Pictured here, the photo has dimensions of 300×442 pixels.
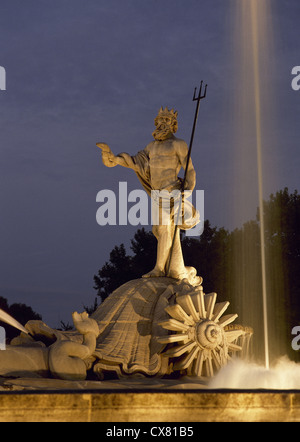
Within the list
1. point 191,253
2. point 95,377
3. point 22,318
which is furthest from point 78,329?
point 22,318

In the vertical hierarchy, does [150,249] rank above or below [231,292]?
above

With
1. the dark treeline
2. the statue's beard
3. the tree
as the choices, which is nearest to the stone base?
the statue's beard

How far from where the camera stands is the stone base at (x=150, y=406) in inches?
257

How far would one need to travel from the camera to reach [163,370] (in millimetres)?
10672

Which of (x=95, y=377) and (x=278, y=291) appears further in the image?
(x=278, y=291)

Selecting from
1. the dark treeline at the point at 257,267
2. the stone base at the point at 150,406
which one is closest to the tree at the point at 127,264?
the dark treeline at the point at 257,267

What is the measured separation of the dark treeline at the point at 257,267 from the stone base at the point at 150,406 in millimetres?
15755

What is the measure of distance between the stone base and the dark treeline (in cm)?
1575

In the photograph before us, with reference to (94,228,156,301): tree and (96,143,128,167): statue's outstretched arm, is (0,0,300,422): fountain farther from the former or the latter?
(94,228,156,301): tree

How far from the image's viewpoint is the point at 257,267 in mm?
28828

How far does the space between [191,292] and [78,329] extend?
6.15 feet

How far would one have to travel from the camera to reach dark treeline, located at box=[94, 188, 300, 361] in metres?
24.6
